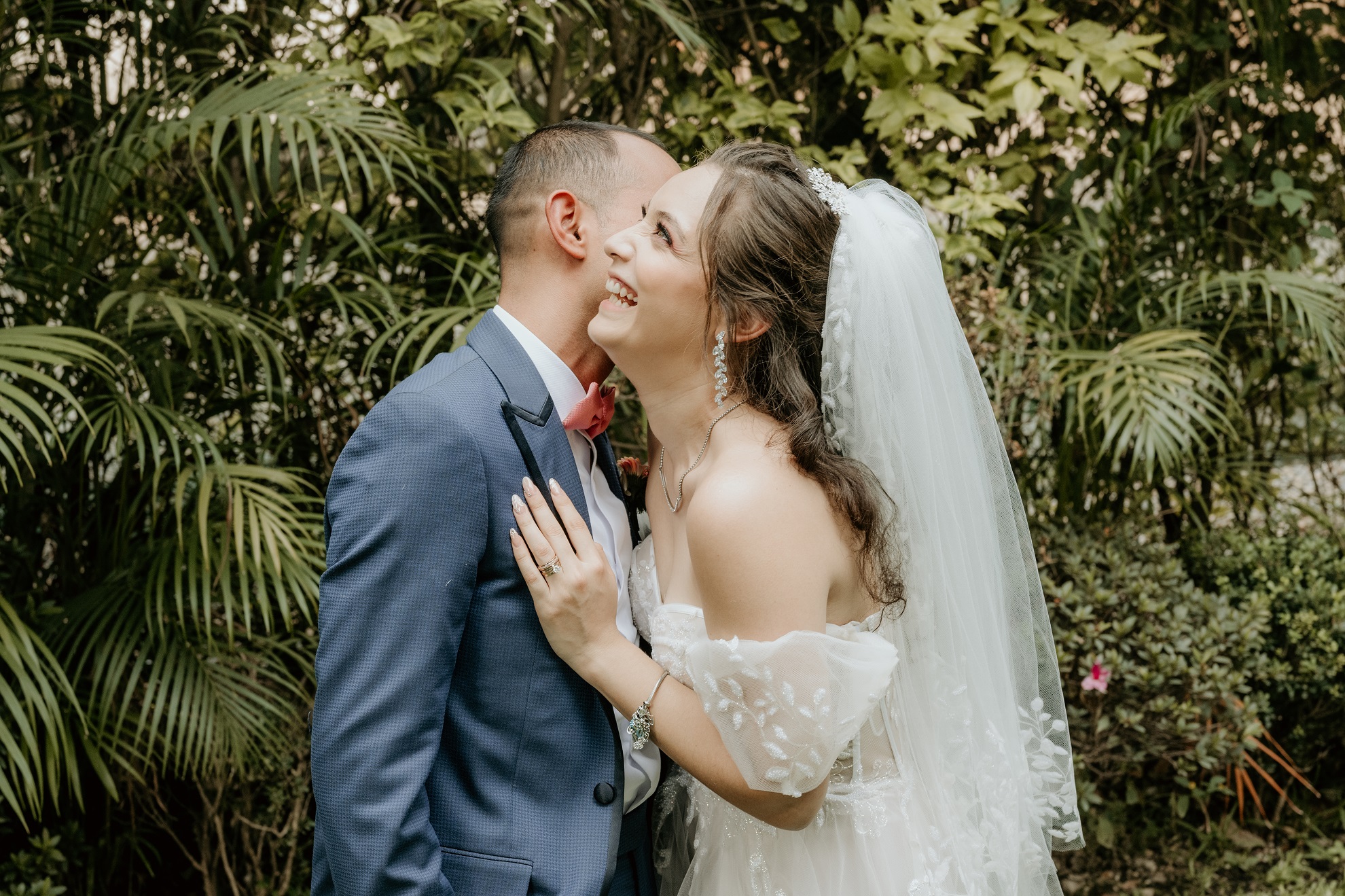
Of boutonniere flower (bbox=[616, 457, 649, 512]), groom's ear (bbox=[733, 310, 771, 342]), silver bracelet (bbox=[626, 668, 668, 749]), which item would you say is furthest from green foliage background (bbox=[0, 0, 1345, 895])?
groom's ear (bbox=[733, 310, 771, 342])

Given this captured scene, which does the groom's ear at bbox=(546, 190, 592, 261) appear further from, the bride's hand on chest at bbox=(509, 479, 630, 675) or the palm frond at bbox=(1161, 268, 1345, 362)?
the palm frond at bbox=(1161, 268, 1345, 362)

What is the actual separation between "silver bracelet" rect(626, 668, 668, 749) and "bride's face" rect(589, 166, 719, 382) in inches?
21.4

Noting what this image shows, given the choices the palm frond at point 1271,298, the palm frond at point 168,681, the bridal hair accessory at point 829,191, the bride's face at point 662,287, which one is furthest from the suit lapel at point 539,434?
the palm frond at point 1271,298

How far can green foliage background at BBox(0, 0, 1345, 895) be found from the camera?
110 inches

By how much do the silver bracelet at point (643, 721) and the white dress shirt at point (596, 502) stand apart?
0.38 feet

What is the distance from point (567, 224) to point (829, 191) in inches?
18.4

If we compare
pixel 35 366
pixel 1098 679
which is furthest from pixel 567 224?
pixel 1098 679

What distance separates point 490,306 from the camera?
124 inches

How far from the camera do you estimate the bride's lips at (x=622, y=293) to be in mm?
1867

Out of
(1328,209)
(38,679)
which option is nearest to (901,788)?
(38,679)

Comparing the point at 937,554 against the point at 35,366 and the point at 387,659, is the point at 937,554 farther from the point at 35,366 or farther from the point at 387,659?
the point at 35,366

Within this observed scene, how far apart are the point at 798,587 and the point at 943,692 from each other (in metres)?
0.51

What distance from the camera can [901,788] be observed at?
2.00 meters

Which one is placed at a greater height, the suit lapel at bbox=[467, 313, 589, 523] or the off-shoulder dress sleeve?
the suit lapel at bbox=[467, 313, 589, 523]
